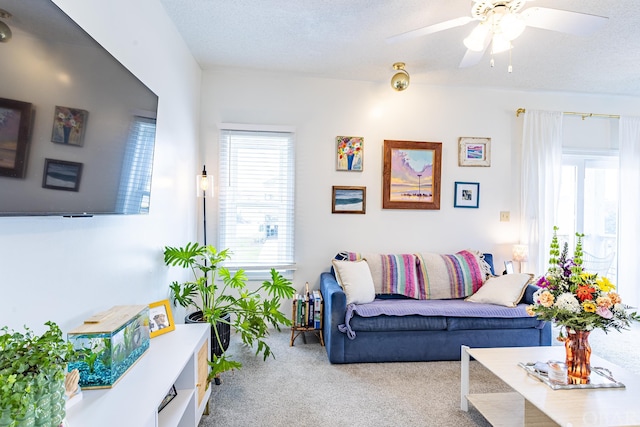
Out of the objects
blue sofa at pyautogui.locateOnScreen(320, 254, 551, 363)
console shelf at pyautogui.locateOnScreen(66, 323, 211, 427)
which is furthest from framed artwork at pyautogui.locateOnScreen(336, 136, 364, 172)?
console shelf at pyautogui.locateOnScreen(66, 323, 211, 427)

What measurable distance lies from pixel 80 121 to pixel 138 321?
888mm

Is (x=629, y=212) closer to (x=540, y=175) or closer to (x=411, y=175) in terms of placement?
(x=540, y=175)

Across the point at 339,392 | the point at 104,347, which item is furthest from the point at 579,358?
the point at 104,347

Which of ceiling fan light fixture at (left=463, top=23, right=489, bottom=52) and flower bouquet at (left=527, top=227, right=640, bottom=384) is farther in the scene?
ceiling fan light fixture at (left=463, top=23, right=489, bottom=52)

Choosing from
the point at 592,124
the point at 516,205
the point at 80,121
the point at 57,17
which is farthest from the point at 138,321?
the point at 592,124

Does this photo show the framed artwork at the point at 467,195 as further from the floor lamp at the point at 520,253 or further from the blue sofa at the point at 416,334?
the blue sofa at the point at 416,334

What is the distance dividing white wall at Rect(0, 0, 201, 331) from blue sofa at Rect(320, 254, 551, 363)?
1400mm

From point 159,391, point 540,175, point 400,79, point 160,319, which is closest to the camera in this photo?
point 159,391

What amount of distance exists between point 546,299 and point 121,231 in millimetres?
2290

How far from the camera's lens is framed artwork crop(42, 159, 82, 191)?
1.00 m

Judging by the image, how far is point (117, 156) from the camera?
1.39 meters

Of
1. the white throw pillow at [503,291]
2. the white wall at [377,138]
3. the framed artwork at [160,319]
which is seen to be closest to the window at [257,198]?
the white wall at [377,138]

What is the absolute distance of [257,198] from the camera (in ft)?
10.9

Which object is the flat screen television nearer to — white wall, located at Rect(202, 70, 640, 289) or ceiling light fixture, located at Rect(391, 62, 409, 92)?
white wall, located at Rect(202, 70, 640, 289)
